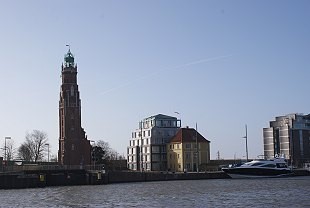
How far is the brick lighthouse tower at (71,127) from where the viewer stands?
15925 centimetres

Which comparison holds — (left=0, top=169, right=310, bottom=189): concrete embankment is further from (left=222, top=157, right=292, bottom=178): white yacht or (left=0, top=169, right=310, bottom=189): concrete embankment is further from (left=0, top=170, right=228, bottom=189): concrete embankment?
(left=222, top=157, right=292, bottom=178): white yacht

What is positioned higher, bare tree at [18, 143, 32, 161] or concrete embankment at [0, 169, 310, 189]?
bare tree at [18, 143, 32, 161]

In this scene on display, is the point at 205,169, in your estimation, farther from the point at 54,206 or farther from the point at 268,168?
the point at 54,206

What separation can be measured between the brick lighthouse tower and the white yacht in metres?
42.9

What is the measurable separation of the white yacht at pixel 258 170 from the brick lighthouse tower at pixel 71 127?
4293cm

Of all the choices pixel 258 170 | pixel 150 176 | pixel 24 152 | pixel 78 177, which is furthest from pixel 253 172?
pixel 24 152

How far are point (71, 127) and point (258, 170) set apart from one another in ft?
178

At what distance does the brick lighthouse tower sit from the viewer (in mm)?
159250

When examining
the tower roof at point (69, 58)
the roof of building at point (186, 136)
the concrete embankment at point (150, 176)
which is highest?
the tower roof at point (69, 58)

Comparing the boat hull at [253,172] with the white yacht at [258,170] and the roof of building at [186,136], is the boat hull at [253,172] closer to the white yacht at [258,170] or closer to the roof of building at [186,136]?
the white yacht at [258,170]

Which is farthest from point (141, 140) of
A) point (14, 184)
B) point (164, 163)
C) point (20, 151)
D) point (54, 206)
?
point (54, 206)

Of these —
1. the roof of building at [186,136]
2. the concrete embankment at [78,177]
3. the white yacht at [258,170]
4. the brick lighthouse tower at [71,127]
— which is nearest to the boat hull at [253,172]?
the white yacht at [258,170]

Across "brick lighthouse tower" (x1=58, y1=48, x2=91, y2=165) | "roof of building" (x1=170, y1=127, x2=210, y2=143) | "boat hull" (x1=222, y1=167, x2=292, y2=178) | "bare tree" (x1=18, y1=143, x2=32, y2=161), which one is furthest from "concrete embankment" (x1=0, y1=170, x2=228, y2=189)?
"bare tree" (x1=18, y1=143, x2=32, y2=161)

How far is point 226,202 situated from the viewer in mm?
62812
